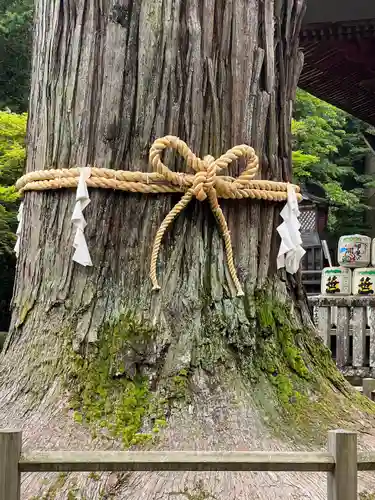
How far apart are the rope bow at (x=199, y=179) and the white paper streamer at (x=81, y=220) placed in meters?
0.20

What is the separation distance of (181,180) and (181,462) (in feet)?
2.81

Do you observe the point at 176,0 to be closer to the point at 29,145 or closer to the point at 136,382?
the point at 29,145

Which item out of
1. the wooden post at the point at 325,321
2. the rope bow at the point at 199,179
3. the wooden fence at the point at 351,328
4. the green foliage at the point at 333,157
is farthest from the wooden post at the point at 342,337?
the rope bow at the point at 199,179

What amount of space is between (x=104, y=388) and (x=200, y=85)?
99 cm

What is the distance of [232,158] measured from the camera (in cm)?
206

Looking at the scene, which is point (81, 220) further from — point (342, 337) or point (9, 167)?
point (9, 167)

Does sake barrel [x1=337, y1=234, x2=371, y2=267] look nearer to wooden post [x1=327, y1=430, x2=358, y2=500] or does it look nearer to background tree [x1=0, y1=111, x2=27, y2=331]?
background tree [x1=0, y1=111, x2=27, y2=331]

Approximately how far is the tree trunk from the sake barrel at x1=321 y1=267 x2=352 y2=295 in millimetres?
4760

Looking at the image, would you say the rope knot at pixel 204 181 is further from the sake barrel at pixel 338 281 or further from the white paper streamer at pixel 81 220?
the sake barrel at pixel 338 281

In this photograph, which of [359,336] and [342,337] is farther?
[342,337]

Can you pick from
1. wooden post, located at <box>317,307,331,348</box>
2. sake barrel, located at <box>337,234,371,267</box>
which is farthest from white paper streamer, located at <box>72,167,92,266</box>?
sake barrel, located at <box>337,234,371,267</box>

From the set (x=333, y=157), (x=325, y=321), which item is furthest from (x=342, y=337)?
(x=333, y=157)

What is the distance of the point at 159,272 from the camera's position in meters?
2.05

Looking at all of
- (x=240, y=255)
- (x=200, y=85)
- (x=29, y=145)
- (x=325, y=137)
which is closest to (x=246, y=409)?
(x=240, y=255)
